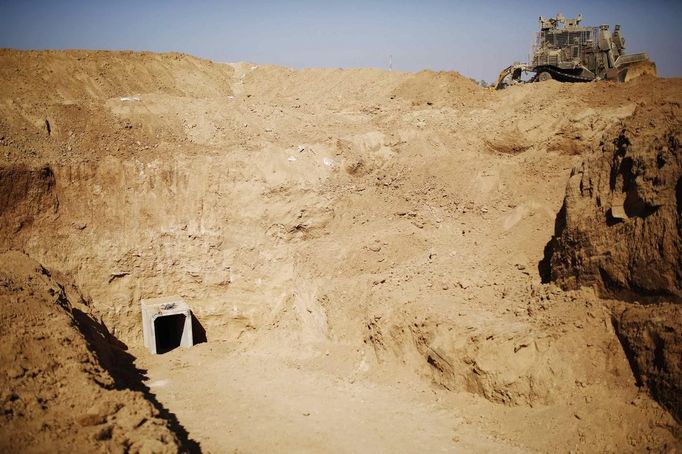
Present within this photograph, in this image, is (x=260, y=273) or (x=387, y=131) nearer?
(x=260, y=273)

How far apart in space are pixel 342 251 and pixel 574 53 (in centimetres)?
1373

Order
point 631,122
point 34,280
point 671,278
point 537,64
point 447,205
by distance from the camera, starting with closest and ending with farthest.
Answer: point 671,278 < point 631,122 < point 34,280 < point 447,205 < point 537,64

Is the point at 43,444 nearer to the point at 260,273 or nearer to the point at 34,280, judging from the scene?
the point at 34,280

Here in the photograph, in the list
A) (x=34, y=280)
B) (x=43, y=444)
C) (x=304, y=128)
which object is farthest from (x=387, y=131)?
(x=43, y=444)

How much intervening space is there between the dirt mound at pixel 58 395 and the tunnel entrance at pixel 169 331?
4602 millimetres

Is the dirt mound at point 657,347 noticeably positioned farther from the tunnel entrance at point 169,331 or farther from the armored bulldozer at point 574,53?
→ the armored bulldozer at point 574,53

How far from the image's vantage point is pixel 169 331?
54.4 feet

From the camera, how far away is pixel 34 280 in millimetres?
12688

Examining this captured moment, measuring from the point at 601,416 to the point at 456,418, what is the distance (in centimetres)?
271

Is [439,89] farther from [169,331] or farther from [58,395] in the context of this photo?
[58,395]

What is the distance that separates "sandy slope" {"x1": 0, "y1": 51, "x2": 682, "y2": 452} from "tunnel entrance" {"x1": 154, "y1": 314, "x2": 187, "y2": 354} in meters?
0.73

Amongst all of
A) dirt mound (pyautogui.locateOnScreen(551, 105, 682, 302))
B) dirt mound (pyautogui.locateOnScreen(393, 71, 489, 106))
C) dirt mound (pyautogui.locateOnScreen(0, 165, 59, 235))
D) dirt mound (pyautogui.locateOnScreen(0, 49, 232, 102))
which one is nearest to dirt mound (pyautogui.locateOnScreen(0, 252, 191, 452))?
dirt mound (pyautogui.locateOnScreen(0, 165, 59, 235))

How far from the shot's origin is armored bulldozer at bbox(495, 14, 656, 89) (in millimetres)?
21500

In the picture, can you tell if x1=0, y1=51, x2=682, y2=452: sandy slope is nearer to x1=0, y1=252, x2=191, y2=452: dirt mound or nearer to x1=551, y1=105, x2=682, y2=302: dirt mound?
x1=551, y1=105, x2=682, y2=302: dirt mound
